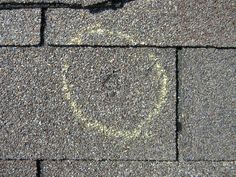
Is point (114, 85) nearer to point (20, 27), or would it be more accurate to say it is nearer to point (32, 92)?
point (32, 92)

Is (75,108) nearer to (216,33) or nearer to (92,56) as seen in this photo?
(92,56)

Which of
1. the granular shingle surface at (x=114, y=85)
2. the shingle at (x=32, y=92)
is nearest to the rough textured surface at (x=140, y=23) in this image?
the granular shingle surface at (x=114, y=85)

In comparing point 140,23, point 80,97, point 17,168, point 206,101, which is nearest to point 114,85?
point 80,97

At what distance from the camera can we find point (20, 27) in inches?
73.0

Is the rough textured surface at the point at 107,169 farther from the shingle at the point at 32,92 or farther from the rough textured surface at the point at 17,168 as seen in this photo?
the shingle at the point at 32,92

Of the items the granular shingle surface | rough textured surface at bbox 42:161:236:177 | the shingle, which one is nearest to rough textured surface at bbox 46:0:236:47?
the granular shingle surface

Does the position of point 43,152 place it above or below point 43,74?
below

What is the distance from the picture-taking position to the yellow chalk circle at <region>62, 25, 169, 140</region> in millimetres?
1846

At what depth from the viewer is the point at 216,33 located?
1.87 metres

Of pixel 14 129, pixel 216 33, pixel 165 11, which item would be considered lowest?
pixel 14 129

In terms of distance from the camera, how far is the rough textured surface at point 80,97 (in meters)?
1.84

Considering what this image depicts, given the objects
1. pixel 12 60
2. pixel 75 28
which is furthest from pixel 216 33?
pixel 12 60

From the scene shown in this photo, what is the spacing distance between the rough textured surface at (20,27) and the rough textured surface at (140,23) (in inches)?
2.7

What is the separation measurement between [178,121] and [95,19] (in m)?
0.70
